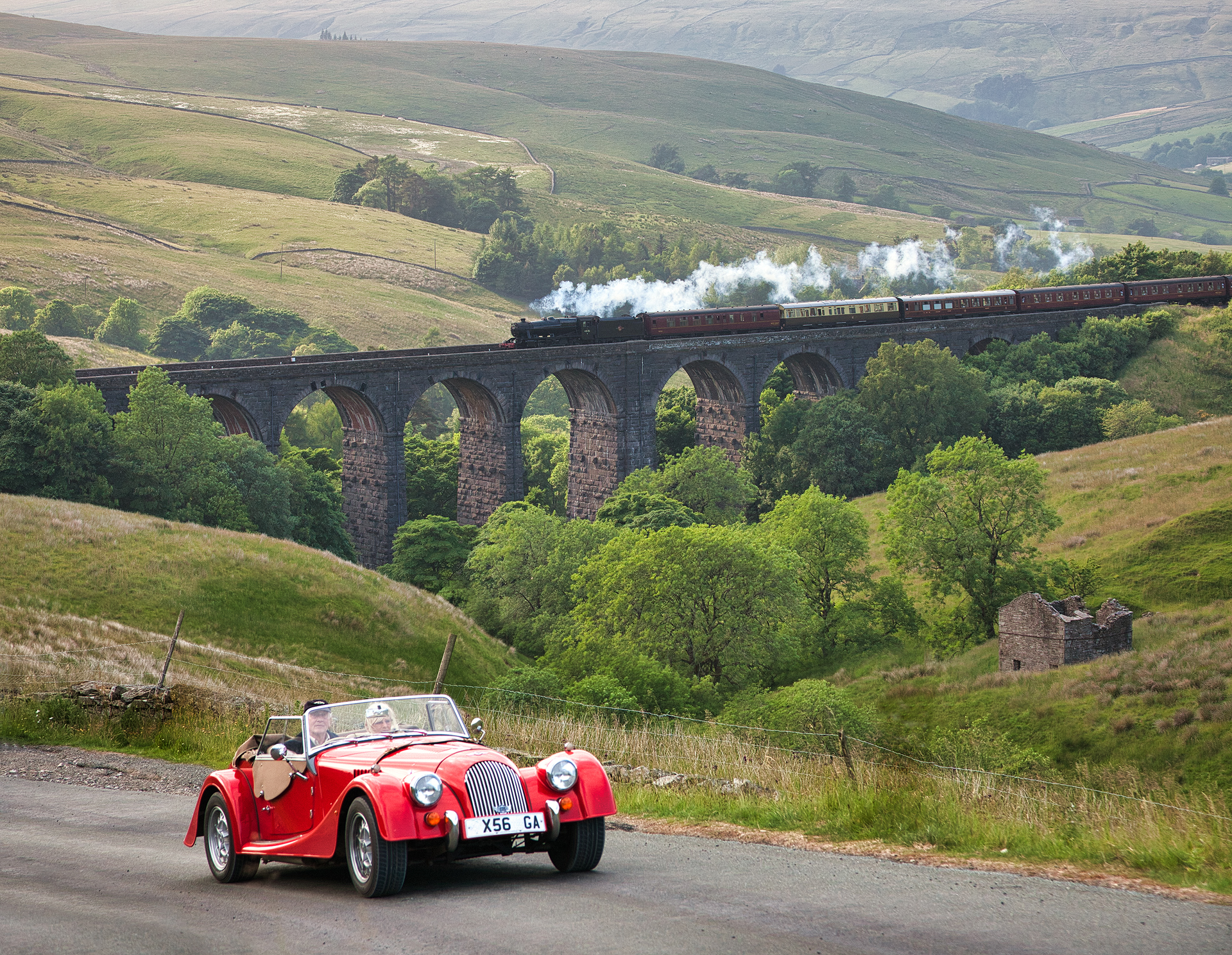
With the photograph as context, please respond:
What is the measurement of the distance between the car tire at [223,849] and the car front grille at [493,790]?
9.39 feet

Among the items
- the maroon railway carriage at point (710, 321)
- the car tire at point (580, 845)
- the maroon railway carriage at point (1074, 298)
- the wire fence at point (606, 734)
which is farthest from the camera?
the maroon railway carriage at point (1074, 298)

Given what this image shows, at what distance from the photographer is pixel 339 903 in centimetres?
1098

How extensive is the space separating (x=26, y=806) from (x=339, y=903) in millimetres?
7471

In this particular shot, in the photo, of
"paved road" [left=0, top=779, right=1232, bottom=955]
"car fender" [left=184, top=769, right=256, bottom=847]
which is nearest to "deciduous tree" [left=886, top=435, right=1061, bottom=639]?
"paved road" [left=0, top=779, right=1232, bottom=955]

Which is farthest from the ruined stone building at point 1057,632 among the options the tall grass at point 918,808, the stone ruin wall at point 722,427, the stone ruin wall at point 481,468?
the stone ruin wall at point 722,427

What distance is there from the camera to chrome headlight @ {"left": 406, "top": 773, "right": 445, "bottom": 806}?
10.8m

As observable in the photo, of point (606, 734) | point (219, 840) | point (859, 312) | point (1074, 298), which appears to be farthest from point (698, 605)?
point (1074, 298)

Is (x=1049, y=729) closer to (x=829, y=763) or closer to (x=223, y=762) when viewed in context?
(x=829, y=763)

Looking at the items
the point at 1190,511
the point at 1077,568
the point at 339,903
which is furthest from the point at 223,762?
the point at 1190,511

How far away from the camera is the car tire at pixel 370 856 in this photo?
10.8 meters

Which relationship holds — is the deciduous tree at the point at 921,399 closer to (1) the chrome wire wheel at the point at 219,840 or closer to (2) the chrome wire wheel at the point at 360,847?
(1) the chrome wire wheel at the point at 219,840

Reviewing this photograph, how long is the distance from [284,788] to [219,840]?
1137 mm

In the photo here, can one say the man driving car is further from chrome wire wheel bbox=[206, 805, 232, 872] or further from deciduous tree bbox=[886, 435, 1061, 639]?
deciduous tree bbox=[886, 435, 1061, 639]

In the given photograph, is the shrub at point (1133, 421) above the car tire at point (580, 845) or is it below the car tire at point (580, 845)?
above
